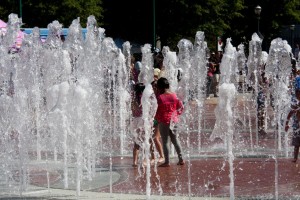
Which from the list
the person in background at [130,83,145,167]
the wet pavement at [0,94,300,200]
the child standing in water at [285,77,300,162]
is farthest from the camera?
the child standing in water at [285,77,300,162]

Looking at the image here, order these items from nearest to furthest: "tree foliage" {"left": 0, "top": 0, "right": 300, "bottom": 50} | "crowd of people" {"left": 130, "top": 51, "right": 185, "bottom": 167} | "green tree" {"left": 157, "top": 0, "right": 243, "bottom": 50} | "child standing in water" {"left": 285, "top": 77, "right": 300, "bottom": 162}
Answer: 1. "child standing in water" {"left": 285, "top": 77, "right": 300, "bottom": 162}
2. "crowd of people" {"left": 130, "top": 51, "right": 185, "bottom": 167}
3. "tree foliage" {"left": 0, "top": 0, "right": 300, "bottom": 50}
4. "green tree" {"left": 157, "top": 0, "right": 243, "bottom": 50}

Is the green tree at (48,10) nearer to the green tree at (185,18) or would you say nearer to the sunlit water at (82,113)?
the green tree at (185,18)

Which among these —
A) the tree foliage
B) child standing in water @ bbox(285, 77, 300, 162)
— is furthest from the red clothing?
the tree foliage

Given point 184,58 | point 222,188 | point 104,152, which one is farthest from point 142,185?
point 184,58

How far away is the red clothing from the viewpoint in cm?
1265

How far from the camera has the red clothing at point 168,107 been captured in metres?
12.6

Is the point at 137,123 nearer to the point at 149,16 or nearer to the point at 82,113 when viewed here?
the point at 82,113

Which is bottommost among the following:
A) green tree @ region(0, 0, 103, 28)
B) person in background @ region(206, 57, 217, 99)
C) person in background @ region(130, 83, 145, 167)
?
person in background @ region(130, 83, 145, 167)

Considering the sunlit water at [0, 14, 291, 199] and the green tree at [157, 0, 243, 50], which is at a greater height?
the green tree at [157, 0, 243, 50]

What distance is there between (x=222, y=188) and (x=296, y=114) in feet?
7.17

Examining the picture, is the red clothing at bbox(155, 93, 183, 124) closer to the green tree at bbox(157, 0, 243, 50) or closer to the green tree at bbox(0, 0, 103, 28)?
the green tree at bbox(0, 0, 103, 28)

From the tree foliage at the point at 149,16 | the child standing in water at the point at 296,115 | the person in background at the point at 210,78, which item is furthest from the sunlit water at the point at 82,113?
the tree foliage at the point at 149,16

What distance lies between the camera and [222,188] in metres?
10.9

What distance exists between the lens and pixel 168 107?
41.6 feet
